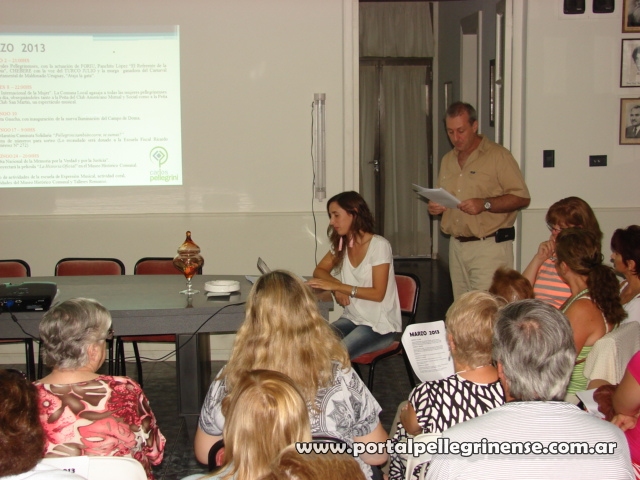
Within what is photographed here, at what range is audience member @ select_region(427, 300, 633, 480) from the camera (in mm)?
1615

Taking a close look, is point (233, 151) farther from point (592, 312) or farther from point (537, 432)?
point (537, 432)

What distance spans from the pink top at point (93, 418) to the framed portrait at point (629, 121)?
15.4ft

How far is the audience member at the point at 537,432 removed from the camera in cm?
162

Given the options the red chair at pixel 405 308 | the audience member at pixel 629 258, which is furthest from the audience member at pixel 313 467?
the red chair at pixel 405 308

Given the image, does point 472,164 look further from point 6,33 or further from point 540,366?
point 6,33

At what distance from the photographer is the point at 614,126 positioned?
5.70 m

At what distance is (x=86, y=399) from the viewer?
7.04 ft

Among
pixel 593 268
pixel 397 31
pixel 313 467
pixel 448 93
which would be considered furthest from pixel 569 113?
pixel 313 467

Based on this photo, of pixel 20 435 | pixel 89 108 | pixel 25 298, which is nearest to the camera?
pixel 20 435

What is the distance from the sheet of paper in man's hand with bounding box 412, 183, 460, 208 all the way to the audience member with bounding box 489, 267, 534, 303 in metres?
1.36

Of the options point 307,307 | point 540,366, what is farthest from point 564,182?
point 540,366

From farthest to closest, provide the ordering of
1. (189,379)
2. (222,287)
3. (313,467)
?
(189,379), (222,287), (313,467)

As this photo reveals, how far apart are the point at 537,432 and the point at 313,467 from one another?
65 cm

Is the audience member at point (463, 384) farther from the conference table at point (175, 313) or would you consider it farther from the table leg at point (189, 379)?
the table leg at point (189, 379)
